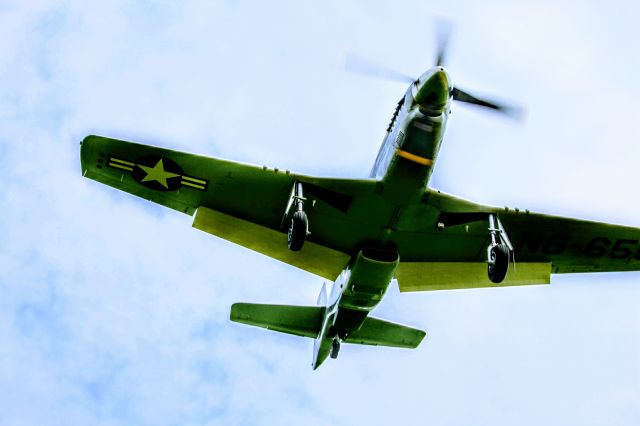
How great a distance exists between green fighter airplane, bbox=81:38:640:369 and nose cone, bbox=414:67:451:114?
24mm

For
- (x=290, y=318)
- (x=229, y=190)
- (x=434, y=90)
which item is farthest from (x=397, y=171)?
(x=290, y=318)

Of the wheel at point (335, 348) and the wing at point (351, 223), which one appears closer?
the wing at point (351, 223)

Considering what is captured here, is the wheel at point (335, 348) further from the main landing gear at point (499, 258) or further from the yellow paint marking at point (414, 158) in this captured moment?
the yellow paint marking at point (414, 158)

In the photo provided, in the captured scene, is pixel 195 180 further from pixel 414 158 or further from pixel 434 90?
pixel 434 90

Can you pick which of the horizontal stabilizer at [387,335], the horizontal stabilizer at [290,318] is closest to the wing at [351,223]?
the horizontal stabilizer at [290,318]

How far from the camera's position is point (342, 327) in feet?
72.7

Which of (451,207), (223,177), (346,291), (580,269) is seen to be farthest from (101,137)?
(580,269)

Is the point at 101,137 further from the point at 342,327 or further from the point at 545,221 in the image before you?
the point at 545,221

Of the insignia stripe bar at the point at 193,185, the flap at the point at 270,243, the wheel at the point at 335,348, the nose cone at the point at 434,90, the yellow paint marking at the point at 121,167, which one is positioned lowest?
the wheel at the point at 335,348

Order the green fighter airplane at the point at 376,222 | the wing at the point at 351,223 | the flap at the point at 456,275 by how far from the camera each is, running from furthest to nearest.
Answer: the flap at the point at 456,275, the wing at the point at 351,223, the green fighter airplane at the point at 376,222

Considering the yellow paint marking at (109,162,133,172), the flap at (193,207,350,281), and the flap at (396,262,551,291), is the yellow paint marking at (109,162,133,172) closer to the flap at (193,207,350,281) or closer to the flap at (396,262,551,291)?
the flap at (193,207,350,281)

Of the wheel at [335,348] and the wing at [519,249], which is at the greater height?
the wing at [519,249]

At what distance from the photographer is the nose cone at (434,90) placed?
57.1 feet

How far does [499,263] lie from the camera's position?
1831 cm
